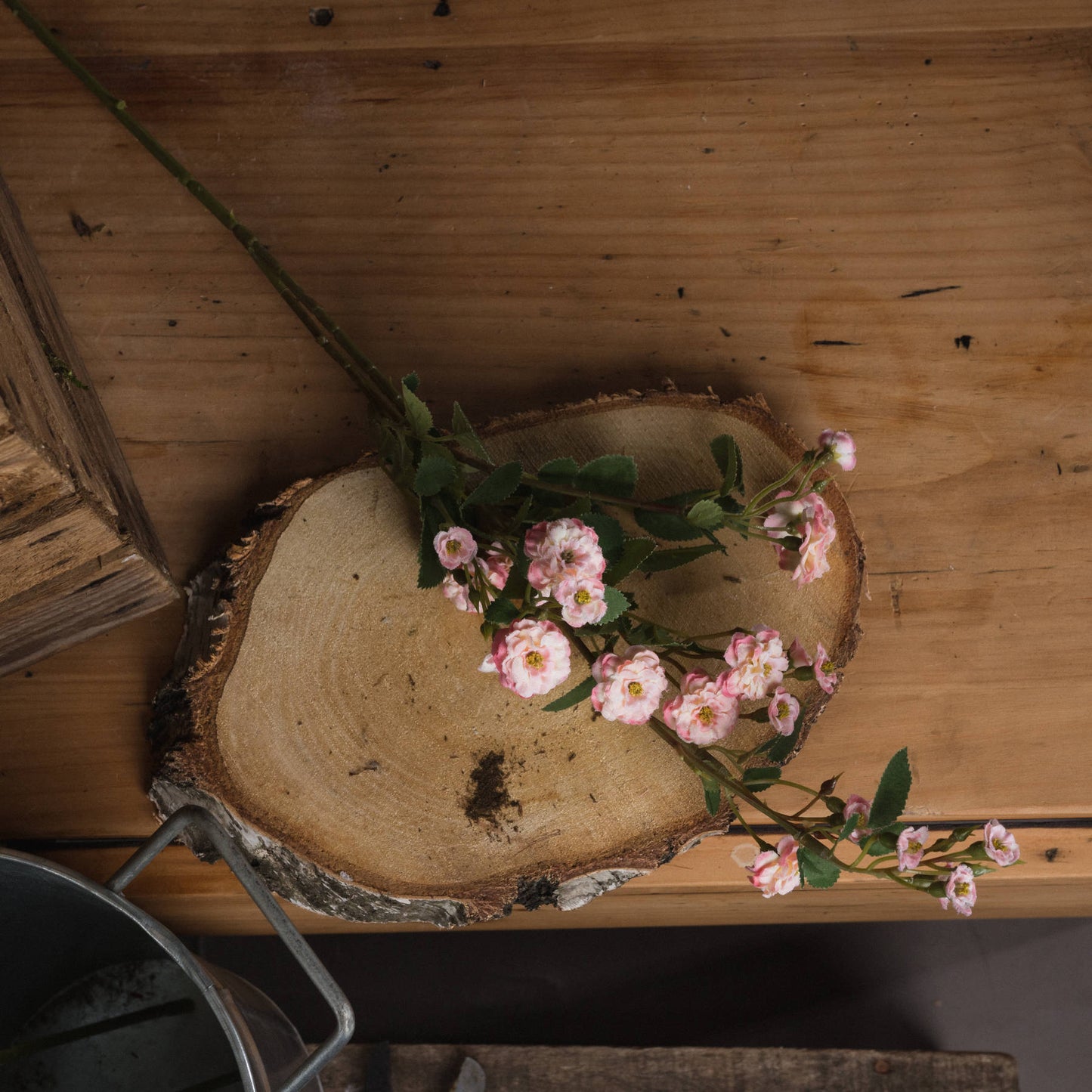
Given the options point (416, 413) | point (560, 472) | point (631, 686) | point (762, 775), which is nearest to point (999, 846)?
point (762, 775)

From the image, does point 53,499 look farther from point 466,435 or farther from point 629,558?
point 629,558

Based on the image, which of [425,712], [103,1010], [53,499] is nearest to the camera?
[53,499]

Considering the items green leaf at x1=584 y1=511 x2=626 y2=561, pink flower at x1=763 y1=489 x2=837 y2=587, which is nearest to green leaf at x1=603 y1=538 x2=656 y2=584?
green leaf at x1=584 y1=511 x2=626 y2=561

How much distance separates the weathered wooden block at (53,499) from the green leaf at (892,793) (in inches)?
21.0

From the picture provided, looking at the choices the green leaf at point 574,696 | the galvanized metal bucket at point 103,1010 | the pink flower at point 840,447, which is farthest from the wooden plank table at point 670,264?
the green leaf at point 574,696

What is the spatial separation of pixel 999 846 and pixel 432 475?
0.45 meters

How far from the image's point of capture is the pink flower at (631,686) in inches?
22.8

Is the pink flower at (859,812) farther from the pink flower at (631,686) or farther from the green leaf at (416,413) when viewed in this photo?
the green leaf at (416,413)

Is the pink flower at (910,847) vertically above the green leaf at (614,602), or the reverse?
the green leaf at (614,602)

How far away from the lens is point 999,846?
1.97 feet

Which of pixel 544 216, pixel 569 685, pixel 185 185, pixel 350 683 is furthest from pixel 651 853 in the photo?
pixel 185 185

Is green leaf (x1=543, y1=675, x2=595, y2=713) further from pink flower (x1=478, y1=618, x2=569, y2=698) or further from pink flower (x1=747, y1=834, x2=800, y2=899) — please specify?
pink flower (x1=747, y1=834, x2=800, y2=899)

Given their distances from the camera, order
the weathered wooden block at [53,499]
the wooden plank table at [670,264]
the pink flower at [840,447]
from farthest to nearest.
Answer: the wooden plank table at [670,264] → the pink flower at [840,447] → the weathered wooden block at [53,499]

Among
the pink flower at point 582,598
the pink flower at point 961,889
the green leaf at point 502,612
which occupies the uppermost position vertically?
the pink flower at point 582,598
